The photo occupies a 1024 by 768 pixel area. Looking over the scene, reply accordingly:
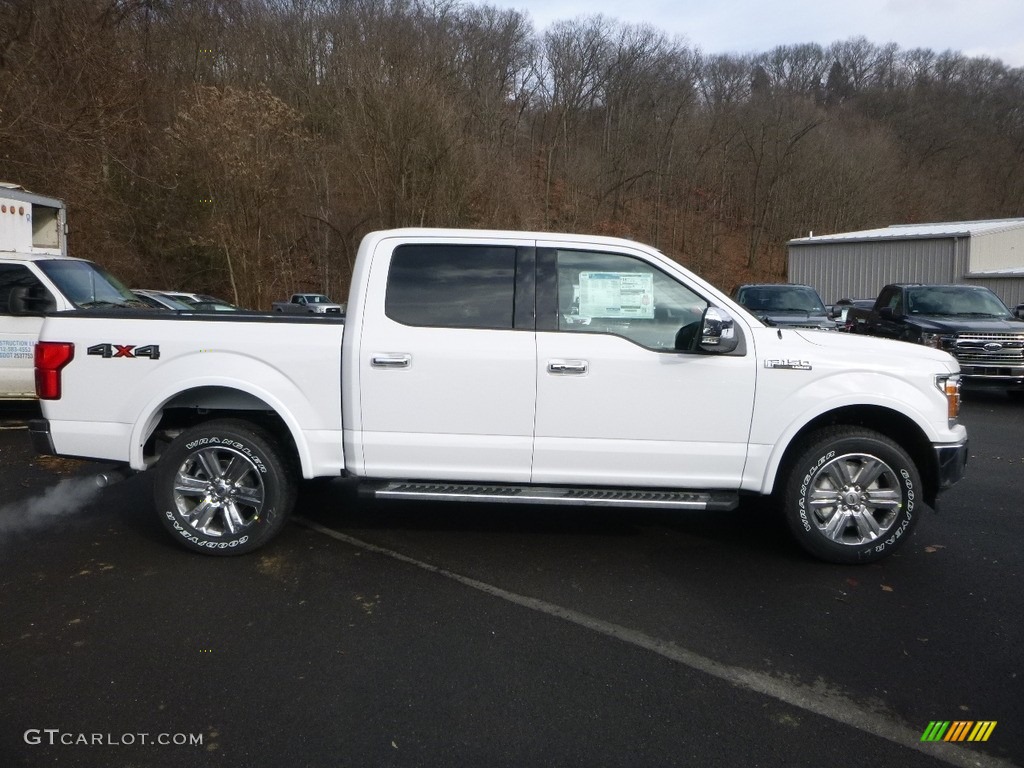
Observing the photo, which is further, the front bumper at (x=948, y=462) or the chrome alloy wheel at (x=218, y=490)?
the chrome alloy wheel at (x=218, y=490)

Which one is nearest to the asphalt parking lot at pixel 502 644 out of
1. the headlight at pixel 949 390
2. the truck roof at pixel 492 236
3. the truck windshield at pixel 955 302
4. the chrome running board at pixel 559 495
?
the chrome running board at pixel 559 495

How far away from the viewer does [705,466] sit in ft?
16.9

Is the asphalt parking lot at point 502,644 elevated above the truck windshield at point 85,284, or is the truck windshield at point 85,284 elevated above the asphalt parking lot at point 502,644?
the truck windshield at point 85,284

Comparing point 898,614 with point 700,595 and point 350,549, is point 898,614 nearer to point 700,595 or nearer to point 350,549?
point 700,595

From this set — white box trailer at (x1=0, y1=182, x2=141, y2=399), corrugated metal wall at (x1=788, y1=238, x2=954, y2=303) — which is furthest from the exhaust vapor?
corrugated metal wall at (x1=788, y1=238, x2=954, y2=303)

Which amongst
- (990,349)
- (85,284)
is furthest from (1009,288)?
(85,284)

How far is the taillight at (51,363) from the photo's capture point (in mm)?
5234

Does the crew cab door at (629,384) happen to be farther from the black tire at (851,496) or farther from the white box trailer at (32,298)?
the white box trailer at (32,298)

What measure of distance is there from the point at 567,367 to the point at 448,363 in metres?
0.72

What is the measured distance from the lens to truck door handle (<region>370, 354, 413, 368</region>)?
5.08m

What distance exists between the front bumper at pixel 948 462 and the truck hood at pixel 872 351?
0.50 meters

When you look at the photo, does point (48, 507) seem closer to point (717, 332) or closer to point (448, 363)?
point (448, 363)

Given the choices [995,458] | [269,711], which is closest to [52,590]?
[269,711]

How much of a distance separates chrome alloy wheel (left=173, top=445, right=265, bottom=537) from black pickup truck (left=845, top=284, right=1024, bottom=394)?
447 inches
